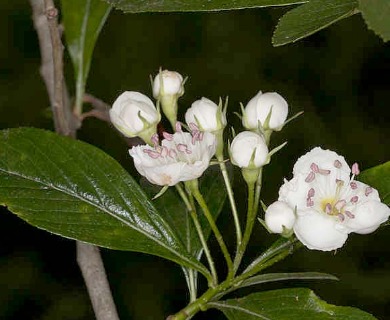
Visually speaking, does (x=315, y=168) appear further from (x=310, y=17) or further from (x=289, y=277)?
(x=310, y=17)

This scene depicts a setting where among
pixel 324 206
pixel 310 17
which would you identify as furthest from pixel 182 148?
pixel 310 17

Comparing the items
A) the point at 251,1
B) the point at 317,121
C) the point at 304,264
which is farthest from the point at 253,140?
the point at 317,121

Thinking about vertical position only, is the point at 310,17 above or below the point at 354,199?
above

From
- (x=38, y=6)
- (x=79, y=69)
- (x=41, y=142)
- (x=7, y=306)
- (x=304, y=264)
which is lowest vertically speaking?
(x=304, y=264)

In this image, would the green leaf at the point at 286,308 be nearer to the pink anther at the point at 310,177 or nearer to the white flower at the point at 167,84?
the pink anther at the point at 310,177

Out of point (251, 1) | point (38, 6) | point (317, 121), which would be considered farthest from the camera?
point (317, 121)

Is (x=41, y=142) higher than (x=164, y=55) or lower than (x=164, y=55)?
lower

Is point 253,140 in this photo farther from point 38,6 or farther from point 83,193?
point 38,6
